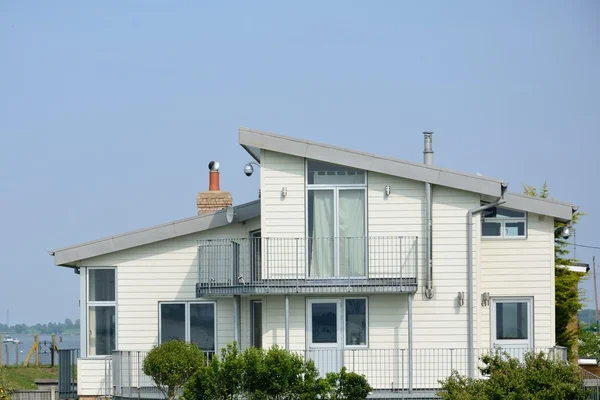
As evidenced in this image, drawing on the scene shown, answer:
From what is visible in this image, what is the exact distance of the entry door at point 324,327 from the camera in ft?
93.4

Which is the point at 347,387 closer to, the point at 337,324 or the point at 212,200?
the point at 337,324

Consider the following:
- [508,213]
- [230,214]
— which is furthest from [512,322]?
[230,214]

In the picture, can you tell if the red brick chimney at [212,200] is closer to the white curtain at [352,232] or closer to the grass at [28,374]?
the white curtain at [352,232]

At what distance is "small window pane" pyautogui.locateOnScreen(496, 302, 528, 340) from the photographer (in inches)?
1163

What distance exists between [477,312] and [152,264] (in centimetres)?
816

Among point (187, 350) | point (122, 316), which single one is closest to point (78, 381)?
point (122, 316)

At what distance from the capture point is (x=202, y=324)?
30.8 m

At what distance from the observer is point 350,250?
2864cm

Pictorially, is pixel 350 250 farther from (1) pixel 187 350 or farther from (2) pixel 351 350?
(1) pixel 187 350

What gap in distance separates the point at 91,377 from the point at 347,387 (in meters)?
8.66

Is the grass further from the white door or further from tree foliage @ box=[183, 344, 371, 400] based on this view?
tree foliage @ box=[183, 344, 371, 400]

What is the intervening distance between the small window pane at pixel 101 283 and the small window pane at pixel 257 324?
365cm

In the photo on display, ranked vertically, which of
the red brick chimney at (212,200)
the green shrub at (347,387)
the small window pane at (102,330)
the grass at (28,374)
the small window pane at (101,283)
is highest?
the red brick chimney at (212,200)

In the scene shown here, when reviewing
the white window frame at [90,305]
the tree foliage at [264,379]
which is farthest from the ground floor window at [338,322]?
the white window frame at [90,305]
